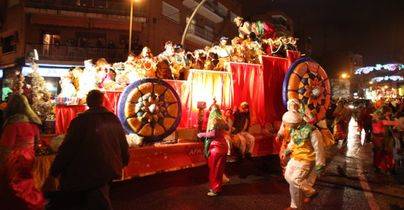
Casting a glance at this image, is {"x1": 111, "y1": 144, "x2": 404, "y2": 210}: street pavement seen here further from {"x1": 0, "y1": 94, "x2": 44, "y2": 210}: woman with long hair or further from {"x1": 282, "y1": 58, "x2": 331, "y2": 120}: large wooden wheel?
{"x1": 282, "y1": 58, "x2": 331, "y2": 120}: large wooden wheel

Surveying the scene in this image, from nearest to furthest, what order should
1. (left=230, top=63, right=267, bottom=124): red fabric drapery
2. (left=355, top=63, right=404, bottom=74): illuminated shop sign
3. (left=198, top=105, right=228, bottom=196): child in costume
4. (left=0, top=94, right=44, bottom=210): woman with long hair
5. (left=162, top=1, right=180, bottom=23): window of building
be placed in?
(left=0, top=94, right=44, bottom=210): woman with long hair → (left=198, top=105, right=228, bottom=196): child in costume → (left=230, top=63, right=267, bottom=124): red fabric drapery → (left=162, top=1, right=180, bottom=23): window of building → (left=355, top=63, right=404, bottom=74): illuminated shop sign

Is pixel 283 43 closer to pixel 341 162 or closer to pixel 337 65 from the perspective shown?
pixel 341 162

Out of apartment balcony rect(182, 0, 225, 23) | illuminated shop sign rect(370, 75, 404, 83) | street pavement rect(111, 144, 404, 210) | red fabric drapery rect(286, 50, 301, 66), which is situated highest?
apartment balcony rect(182, 0, 225, 23)

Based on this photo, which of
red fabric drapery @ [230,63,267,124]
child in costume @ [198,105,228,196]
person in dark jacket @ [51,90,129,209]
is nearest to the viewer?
person in dark jacket @ [51,90,129,209]

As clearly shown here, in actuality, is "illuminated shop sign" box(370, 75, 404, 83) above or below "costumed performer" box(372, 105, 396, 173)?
above

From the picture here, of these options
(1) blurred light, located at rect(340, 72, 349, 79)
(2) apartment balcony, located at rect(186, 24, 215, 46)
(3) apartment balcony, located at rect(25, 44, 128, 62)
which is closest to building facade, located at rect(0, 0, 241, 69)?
(3) apartment balcony, located at rect(25, 44, 128, 62)

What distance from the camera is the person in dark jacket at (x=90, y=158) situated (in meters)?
3.73

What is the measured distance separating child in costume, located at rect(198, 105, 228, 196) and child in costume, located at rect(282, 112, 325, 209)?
1628 millimetres

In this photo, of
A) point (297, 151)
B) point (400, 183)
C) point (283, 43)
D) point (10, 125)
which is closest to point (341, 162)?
point (400, 183)

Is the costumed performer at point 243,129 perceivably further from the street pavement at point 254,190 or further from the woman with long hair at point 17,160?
the woman with long hair at point 17,160

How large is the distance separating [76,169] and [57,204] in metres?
3.61

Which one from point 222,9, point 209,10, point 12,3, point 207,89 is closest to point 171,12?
point 209,10

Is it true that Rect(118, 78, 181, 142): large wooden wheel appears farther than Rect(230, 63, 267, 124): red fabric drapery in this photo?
No

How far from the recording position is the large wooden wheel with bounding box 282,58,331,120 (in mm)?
10227
